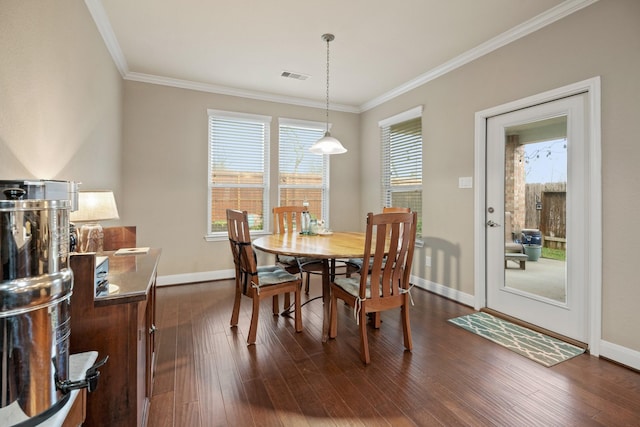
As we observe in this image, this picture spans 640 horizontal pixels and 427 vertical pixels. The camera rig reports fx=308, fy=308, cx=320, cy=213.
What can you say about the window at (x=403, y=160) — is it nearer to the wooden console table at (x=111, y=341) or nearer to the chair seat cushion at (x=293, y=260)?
the chair seat cushion at (x=293, y=260)

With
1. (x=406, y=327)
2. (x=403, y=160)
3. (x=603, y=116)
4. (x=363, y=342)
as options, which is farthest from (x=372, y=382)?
(x=403, y=160)

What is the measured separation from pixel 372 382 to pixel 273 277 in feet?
3.69

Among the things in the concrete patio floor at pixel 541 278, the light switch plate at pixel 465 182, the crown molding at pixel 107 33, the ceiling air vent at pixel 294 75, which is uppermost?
the ceiling air vent at pixel 294 75

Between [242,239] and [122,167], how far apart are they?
2.33 metres

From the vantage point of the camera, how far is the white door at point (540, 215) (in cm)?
246

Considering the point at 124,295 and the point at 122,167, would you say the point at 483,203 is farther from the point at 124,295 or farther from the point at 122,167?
the point at 122,167

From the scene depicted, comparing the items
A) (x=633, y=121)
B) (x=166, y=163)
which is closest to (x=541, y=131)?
(x=633, y=121)

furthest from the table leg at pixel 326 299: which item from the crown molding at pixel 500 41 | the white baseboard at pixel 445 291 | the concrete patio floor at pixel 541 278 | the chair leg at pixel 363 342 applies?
the crown molding at pixel 500 41

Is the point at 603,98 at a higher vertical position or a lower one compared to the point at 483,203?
higher

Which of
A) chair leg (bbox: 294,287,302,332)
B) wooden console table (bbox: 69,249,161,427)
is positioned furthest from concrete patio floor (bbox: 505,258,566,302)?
wooden console table (bbox: 69,249,161,427)

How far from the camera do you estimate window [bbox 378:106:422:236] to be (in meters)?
4.10

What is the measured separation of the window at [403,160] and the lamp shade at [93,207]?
3379mm

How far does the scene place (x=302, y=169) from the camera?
16.0 ft

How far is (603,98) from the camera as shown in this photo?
2260 millimetres
